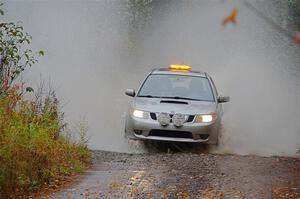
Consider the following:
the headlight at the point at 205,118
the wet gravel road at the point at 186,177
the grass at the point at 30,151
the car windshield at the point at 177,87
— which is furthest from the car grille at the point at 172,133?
the grass at the point at 30,151

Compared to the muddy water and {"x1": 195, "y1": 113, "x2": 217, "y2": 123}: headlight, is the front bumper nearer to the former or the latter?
{"x1": 195, "y1": 113, "x2": 217, "y2": 123}: headlight

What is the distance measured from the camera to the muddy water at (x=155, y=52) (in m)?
22.5

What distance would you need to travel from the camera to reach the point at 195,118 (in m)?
11.4

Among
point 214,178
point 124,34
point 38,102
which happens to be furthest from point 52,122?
point 124,34

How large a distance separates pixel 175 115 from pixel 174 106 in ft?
1.11

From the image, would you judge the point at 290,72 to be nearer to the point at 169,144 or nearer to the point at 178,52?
the point at 178,52

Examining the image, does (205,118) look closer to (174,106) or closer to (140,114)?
(174,106)

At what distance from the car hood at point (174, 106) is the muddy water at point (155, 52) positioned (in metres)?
6.10

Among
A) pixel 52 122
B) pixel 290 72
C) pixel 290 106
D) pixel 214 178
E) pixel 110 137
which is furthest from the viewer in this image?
pixel 290 72

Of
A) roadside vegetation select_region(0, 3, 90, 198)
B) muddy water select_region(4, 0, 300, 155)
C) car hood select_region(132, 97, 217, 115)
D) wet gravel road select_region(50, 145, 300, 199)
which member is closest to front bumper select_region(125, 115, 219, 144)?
car hood select_region(132, 97, 217, 115)

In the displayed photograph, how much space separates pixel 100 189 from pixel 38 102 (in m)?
4.02

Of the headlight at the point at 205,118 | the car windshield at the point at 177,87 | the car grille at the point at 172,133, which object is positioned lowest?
the car grille at the point at 172,133

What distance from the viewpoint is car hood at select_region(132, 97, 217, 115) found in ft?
37.7

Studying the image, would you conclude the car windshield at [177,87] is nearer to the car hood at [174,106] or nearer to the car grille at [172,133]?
the car hood at [174,106]
